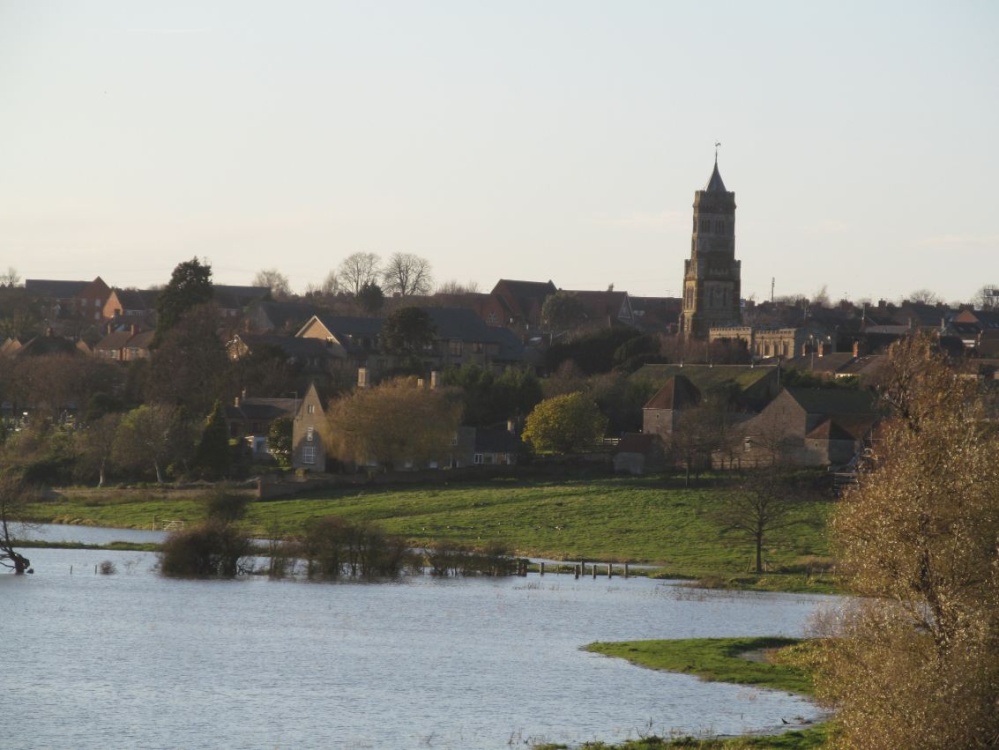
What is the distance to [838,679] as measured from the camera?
3319 cm

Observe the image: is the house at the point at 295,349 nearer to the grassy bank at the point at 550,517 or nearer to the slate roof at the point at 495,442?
the slate roof at the point at 495,442

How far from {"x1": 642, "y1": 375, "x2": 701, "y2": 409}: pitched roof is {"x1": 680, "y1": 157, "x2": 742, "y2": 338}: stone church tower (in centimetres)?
6545

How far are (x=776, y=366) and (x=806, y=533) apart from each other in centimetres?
5029

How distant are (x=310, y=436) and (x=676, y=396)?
2351 cm

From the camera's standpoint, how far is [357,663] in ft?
156

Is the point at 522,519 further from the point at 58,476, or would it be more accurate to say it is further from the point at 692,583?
the point at 58,476

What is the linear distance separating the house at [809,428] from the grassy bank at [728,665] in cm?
4710

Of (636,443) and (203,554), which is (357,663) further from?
(636,443)

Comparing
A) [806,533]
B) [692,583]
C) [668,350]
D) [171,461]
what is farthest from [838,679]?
[668,350]

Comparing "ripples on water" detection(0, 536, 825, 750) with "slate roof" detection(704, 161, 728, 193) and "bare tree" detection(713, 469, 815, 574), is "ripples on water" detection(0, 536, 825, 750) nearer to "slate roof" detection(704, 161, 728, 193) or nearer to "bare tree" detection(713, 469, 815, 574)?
"bare tree" detection(713, 469, 815, 574)

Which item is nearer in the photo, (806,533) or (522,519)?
(806,533)

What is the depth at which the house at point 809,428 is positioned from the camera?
330 ft

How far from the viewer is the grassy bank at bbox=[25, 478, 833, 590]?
74.4 m

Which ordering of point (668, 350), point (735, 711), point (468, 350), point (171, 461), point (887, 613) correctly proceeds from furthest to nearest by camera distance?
point (668, 350), point (468, 350), point (171, 461), point (735, 711), point (887, 613)
